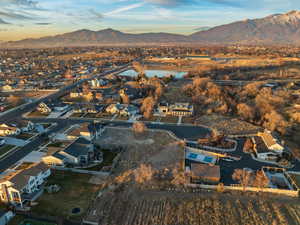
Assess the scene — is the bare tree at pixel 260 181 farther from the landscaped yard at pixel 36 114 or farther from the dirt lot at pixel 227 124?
the landscaped yard at pixel 36 114

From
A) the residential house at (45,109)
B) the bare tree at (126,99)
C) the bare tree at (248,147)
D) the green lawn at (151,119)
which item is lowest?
the bare tree at (248,147)

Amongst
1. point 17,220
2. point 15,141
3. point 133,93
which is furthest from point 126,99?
point 17,220

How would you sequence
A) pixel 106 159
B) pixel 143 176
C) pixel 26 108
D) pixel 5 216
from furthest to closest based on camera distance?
pixel 26 108 < pixel 106 159 < pixel 143 176 < pixel 5 216

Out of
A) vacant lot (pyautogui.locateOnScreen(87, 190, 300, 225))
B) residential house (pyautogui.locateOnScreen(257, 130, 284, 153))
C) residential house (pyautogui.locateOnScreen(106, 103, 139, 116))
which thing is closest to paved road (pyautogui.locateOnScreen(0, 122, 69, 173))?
residential house (pyautogui.locateOnScreen(106, 103, 139, 116))

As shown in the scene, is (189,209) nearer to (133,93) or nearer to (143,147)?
(143,147)

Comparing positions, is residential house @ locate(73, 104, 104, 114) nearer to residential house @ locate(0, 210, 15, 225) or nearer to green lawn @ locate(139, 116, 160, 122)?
green lawn @ locate(139, 116, 160, 122)

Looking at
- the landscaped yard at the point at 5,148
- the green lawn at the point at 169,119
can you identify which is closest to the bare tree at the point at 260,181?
the green lawn at the point at 169,119

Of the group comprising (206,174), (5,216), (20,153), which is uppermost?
(206,174)

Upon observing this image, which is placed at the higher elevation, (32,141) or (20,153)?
(32,141)
